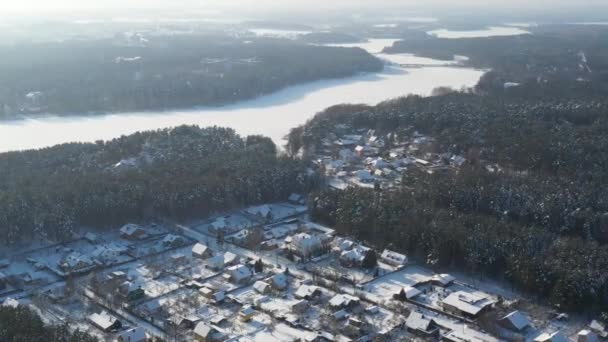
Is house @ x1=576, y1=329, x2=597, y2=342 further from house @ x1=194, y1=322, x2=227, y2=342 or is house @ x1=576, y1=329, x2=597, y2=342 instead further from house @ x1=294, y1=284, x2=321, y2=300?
house @ x1=194, y1=322, x2=227, y2=342

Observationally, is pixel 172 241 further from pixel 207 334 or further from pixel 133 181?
pixel 207 334

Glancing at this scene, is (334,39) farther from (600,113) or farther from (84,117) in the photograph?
(600,113)

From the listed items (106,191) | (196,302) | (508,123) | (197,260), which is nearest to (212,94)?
(508,123)

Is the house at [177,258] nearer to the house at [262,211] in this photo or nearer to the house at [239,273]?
the house at [239,273]

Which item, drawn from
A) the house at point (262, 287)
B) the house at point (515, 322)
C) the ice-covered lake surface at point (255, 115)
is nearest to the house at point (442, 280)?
the house at point (515, 322)

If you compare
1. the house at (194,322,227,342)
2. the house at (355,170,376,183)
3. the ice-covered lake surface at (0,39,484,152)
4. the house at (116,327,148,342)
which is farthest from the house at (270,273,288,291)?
the ice-covered lake surface at (0,39,484,152)

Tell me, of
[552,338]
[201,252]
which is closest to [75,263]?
[201,252]
